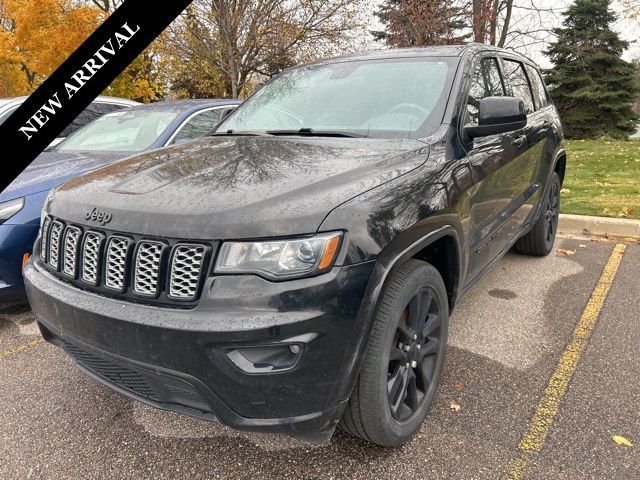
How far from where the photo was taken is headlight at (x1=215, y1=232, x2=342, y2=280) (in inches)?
63.1

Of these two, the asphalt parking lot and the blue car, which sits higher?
the blue car

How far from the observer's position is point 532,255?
4680 millimetres

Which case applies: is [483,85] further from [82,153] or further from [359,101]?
[82,153]

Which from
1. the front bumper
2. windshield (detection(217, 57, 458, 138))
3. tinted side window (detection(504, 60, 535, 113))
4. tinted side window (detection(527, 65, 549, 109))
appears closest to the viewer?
the front bumper

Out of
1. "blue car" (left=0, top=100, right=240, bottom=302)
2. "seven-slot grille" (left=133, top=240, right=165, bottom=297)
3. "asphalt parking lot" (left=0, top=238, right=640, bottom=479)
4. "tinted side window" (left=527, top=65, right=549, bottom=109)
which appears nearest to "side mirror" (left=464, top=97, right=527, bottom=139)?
"asphalt parking lot" (left=0, top=238, right=640, bottom=479)

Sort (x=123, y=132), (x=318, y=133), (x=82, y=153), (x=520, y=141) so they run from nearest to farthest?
(x=318, y=133) < (x=520, y=141) < (x=82, y=153) < (x=123, y=132)

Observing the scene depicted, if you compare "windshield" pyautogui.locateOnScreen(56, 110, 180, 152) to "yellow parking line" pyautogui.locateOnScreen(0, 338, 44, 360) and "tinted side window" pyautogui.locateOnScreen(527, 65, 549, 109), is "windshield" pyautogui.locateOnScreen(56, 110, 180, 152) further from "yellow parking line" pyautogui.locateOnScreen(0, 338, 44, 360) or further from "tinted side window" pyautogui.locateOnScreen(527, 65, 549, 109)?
"tinted side window" pyautogui.locateOnScreen(527, 65, 549, 109)

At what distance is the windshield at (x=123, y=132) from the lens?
4.41m

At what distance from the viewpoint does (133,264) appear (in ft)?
5.68

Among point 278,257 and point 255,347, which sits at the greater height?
point 278,257

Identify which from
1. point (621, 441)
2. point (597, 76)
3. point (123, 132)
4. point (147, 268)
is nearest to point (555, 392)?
point (621, 441)

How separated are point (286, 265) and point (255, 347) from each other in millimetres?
290

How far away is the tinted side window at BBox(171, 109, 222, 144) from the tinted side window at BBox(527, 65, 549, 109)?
9.78 ft

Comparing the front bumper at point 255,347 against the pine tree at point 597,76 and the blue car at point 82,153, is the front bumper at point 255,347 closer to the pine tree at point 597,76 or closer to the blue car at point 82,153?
the blue car at point 82,153
